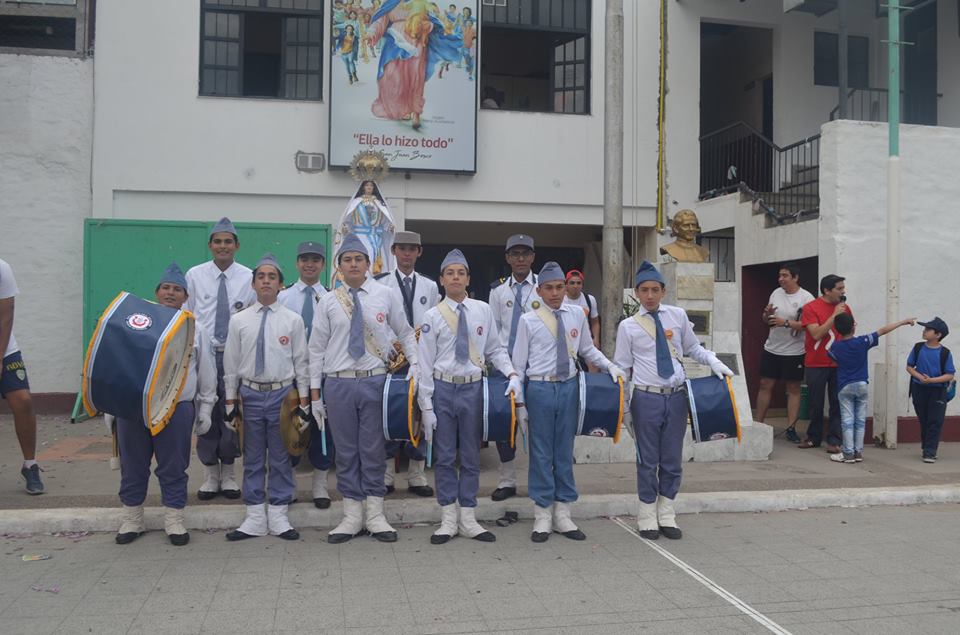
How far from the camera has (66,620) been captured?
457 centimetres

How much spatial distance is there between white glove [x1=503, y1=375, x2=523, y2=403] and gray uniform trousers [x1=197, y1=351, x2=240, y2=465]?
83.1 inches

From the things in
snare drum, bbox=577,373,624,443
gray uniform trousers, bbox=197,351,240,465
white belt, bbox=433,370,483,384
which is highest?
white belt, bbox=433,370,483,384

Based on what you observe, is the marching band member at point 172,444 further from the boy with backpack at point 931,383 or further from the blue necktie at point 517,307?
the boy with backpack at point 931,383

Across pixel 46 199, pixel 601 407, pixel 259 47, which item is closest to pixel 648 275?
pixel 601 407

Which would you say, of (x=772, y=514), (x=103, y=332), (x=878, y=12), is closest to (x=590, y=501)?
(x=772, y=514)

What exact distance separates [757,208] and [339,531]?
8.37 metres

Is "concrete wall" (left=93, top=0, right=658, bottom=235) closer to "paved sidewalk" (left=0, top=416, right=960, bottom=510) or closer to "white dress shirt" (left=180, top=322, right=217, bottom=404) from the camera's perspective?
"paved sidewalk" (left=0, top=416, right=960, bottom=510)

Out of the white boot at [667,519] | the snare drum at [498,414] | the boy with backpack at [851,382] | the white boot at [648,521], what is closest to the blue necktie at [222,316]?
the snare drum at [498,414]

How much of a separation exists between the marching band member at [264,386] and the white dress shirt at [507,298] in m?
2.20

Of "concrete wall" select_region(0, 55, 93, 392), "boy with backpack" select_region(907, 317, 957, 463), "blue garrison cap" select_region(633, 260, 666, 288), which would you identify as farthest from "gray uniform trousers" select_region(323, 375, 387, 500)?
"concrete wall" select_region(0, 55, 93, 392)

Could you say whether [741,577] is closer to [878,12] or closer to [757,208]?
[757,208]

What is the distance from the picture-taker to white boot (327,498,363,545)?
6086mm

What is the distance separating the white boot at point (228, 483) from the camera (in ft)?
22.9

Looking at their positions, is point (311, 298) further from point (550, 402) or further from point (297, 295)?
point (550, 402)
